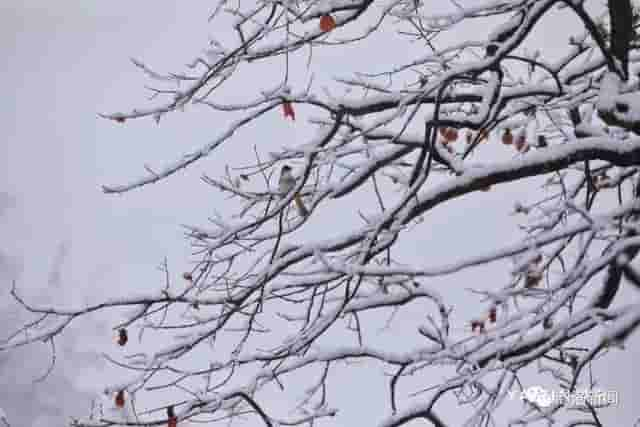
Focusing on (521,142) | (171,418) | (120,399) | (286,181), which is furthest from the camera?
(521,142)

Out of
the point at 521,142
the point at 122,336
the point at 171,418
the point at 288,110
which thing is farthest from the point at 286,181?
the point at 521,142

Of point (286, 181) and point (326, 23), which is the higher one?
point (326, 23)

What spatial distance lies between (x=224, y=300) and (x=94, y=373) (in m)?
38.2

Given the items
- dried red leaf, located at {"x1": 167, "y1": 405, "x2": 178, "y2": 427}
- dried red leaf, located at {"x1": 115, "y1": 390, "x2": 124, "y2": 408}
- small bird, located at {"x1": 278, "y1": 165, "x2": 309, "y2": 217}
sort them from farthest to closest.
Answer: small bird, located at {"x1": 278, "y1": 165, "x2": 309, "y2": 217} < dried red leaf, located at {"x1": 115, "y1": 390, "x2": 124, "y2": 408} < dried red leaf, located at {"x1": 167, "y1": 405, "x2": 178, "y2": 427}

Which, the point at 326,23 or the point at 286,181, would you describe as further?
the point at 286,181

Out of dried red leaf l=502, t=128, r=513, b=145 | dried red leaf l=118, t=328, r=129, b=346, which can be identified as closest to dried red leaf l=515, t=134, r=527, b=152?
dried red leaf l=502, t=128, r=513, b=145

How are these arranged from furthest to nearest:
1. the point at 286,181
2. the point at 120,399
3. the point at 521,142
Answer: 1. the point at 521,142
2. the point at 286,181
3. the point at 120,399

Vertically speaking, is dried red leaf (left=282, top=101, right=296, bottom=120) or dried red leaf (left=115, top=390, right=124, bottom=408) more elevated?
dried red leaf (left=282, top=101, right=296, bottom=120)

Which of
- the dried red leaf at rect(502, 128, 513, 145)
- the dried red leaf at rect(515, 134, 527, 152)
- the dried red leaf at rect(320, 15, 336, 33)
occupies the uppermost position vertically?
the dried red leaf at rect(320, 15, 336, 33)

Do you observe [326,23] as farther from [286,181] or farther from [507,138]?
[507,138]

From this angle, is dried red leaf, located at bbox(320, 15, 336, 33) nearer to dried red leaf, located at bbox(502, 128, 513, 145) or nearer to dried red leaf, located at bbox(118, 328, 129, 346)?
dried red leaf, located at bbox(502, 128, 513, 145)

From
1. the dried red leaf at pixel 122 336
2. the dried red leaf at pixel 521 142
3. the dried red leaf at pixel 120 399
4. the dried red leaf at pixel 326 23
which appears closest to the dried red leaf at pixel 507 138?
the dried red leaf at pixel 521 142

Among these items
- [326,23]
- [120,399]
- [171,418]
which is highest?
[326,23]

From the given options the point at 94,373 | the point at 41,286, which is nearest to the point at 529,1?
the point at 94,373
